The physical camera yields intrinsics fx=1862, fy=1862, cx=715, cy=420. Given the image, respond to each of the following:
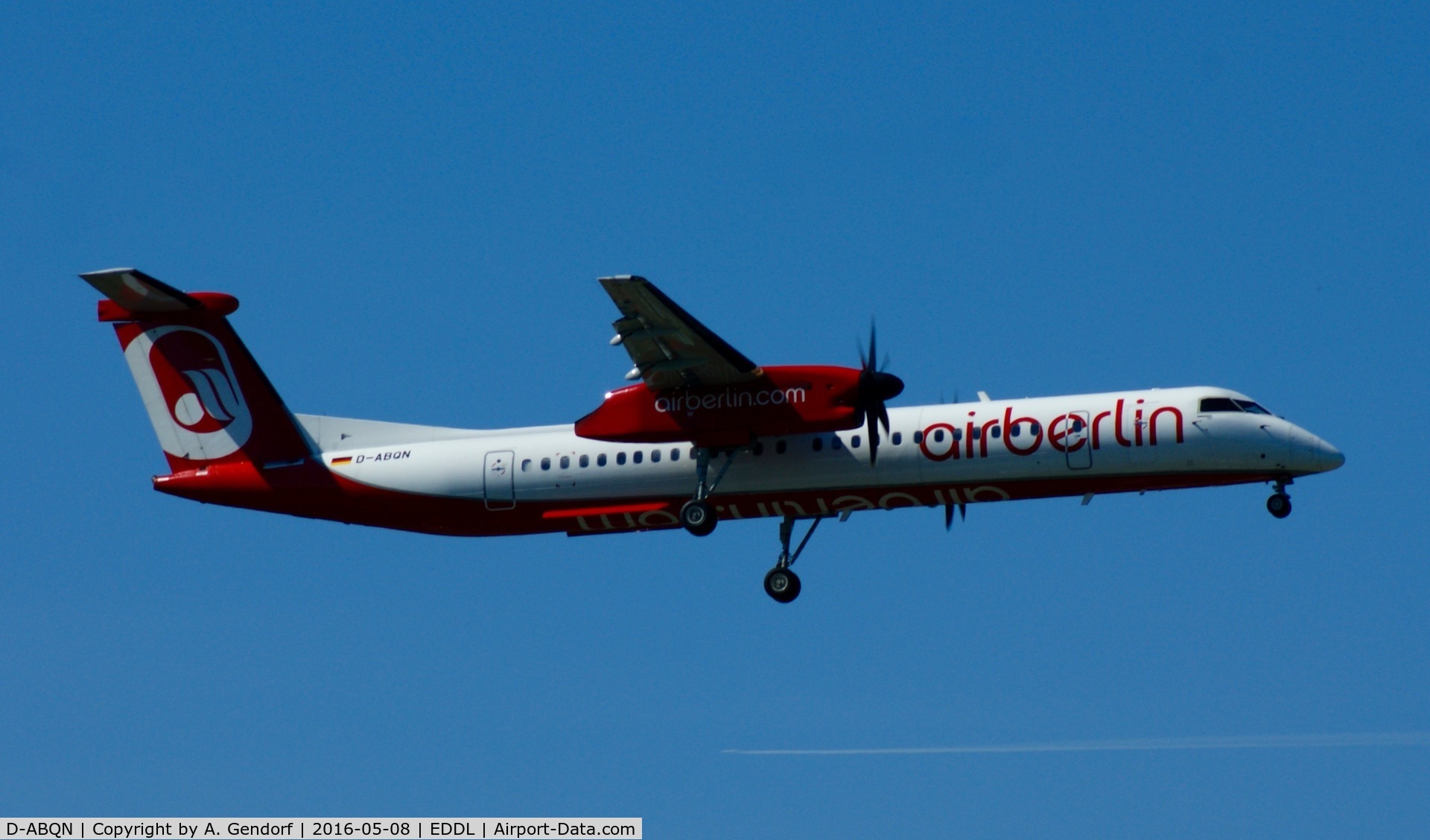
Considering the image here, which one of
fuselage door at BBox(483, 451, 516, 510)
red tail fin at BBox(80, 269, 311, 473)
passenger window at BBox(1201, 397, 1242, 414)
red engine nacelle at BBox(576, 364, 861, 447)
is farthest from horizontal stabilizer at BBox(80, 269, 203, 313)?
passenger window at BBox(1201, 397, 1242, 414)

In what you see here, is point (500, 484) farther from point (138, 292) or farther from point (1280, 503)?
point (1280, 503)

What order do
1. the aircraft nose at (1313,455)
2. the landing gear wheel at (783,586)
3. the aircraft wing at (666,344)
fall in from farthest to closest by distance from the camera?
the landing gear wheel at (783,586) < the aircraft nose at (1313,455) < the aircraft wing at (666,344)

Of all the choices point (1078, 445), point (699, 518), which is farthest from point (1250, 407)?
point (699, 518)

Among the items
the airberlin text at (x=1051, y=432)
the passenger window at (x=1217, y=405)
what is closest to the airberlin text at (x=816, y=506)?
the airberlin text at (x=1051, y=432)

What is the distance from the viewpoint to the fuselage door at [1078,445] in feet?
94.4

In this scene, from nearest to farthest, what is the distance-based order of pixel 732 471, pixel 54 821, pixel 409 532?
pixel 54 821
pixel 732 471
pixel 409 532

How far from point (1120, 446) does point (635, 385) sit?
302 inches

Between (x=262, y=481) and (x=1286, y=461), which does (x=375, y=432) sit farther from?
(x=1286, y=461)

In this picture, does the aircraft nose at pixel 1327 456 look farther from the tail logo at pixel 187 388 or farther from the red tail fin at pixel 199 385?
the tail logo at pixel 187 388

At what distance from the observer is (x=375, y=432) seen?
3300cm

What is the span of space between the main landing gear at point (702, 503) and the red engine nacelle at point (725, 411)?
0.41 metres

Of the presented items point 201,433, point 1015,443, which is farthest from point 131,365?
point 1015,443

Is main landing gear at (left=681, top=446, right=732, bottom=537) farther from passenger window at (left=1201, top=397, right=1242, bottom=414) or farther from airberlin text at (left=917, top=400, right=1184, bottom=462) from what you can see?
passenger window at (left=1201, top=397, right=1242, bottom=414)

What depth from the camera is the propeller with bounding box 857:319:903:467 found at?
28.6 meters
